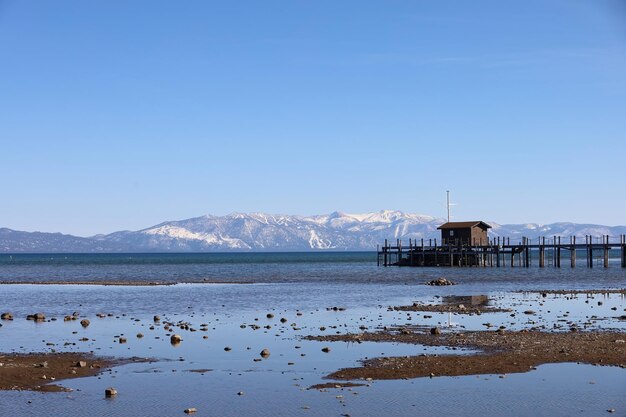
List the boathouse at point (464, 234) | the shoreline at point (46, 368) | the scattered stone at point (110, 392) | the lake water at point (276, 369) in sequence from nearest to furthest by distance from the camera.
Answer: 1. the lake water at point (276, 369)
2. the scattered stone at point (110, 392)
3. the shoreline at point (46, 368)
4. the boathouse at point (464, 234)

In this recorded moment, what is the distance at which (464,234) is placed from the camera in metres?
127

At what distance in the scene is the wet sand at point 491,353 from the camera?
26.9 metres

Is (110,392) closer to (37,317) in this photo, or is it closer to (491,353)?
(491,353)

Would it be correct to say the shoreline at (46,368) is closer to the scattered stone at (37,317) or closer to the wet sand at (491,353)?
the wet sand at (491,353)

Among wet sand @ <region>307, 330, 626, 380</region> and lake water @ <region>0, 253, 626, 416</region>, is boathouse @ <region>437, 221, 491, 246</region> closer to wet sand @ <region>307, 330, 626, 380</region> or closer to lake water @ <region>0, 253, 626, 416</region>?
lake water @ <region>0, 253, 626, 416</region>

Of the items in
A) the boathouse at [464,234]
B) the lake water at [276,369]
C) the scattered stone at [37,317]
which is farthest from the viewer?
the boathouse at [464,234]

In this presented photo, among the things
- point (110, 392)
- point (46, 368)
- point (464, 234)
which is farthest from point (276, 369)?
point (464, 234)

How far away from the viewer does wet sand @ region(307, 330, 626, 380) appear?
88.3 feet

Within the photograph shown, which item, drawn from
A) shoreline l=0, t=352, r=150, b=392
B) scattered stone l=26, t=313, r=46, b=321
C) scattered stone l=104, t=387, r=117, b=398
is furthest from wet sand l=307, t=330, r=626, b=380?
scattered stone l=26, t=313, r=46, b=321

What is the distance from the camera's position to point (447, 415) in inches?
851

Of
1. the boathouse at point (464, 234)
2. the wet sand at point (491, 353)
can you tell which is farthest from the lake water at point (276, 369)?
the boathouse at point (464, 234)

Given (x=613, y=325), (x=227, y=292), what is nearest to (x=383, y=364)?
(x=613, y=325)

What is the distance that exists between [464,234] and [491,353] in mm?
97840

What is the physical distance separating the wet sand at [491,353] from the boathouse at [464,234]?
297ft
